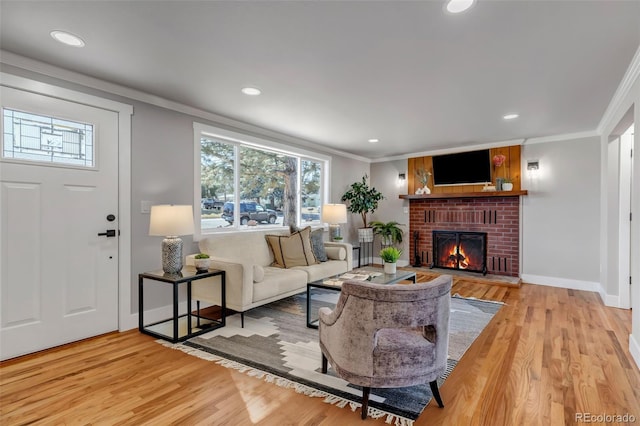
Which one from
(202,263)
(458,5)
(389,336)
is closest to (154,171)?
(202,263)

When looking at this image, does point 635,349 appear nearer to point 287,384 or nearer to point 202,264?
point 287,384

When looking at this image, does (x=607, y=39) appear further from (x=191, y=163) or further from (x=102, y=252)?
(x=102, y=252)

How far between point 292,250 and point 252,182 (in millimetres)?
1176

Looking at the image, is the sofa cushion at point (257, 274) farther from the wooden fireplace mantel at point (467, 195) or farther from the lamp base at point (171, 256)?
the wooden fireplace mantel at point (467, 195)

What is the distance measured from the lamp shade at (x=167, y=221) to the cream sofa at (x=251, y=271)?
0.51m

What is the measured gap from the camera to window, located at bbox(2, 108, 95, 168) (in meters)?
2.54

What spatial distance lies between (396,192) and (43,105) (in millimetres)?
5527

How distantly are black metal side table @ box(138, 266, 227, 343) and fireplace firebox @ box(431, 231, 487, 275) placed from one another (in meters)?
4.23

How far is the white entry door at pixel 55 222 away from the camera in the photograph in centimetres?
253

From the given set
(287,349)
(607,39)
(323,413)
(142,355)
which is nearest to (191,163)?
(142,355)

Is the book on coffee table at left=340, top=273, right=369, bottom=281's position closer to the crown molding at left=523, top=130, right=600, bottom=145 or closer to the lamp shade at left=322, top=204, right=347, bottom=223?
the lamp shade at left=322, top=204, right=347, bottom=223

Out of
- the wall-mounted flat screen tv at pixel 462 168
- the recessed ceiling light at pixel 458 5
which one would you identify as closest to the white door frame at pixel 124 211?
the recessed ceiling light at pixel 458 5

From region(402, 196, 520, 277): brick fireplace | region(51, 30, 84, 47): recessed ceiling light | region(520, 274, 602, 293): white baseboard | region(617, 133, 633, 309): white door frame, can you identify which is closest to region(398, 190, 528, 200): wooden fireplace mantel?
region(402, 196, 520, 277): brick fireplace

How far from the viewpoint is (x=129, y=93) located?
315 centimetres
